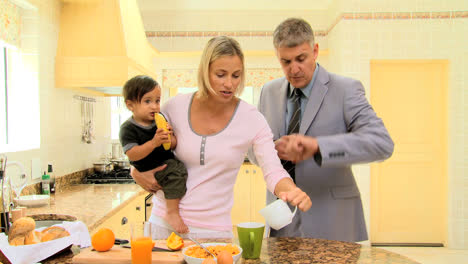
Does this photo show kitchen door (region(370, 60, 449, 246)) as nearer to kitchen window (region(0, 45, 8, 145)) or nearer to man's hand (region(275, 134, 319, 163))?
man's hand (region(275, 134, 319, 163))

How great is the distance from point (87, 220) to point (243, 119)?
1.11 metres

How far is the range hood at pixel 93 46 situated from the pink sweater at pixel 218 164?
69.8 inches

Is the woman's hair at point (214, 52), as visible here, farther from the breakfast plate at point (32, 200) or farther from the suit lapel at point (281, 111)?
the breakfast plate at point (32, 200)

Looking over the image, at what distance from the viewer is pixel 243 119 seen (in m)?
1.55

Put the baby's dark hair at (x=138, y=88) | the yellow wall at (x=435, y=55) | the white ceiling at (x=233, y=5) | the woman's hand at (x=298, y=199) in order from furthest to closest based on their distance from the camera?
1. the white ceiling at (x=233, y=5)
2. the yellow wall at (x=435, y=55)
3. the baby's dark hair at (x=138, y=88)
4. the woman's hand at (x=298, y=199)

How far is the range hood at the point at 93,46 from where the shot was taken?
3.07m

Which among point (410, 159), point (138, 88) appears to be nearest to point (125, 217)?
point (138, 88)

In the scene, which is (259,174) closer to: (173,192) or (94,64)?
(94,64)

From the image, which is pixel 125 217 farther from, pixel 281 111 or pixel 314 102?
pixel 314 102

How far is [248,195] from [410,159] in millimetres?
1951

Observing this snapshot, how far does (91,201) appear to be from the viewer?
2.64 meters

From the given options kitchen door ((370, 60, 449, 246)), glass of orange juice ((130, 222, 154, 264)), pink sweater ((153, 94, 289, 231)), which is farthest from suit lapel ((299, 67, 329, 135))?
kitchen door ((370, 60, 449, 246))

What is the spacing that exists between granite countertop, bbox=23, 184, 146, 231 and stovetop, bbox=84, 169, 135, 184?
0.11 metres

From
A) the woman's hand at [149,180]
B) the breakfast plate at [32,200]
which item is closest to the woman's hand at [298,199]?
the woman's hand at [149,180]
